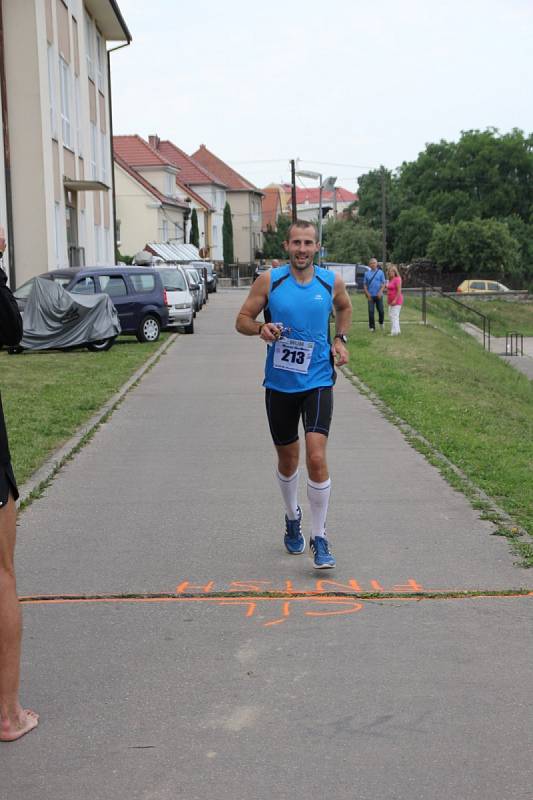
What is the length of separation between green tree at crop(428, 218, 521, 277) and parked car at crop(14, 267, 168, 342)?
55.8 meters

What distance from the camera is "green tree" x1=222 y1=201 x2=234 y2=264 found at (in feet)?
348

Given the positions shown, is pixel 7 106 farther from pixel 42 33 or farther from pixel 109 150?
pixel 109 150

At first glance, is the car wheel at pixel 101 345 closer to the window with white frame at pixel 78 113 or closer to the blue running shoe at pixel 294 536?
the window with white frame at pixel 78 113

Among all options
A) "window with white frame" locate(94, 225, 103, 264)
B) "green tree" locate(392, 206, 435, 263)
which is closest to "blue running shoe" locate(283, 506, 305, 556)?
"window with white frame" locate(94, 225, 103, 264)

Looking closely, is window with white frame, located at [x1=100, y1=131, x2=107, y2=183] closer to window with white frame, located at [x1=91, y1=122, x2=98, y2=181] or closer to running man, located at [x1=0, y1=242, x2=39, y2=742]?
window with white frame, located at [x1=91, y1=122, x2=98, y2=181]

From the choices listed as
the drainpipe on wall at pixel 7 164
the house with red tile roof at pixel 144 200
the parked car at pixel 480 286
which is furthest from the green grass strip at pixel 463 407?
the house with red tile roof at pixel 144 200

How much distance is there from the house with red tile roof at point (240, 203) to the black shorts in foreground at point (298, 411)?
10756 cm

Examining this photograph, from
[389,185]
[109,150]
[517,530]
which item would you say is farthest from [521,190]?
[517,530]

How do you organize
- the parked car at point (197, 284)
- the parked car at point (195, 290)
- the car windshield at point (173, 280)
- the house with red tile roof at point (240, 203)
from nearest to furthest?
the car windshield at point (173, 280), the parked car at point (195, 290), the parked car at point (197, 284), the house with red tile roof at point (240, 203)

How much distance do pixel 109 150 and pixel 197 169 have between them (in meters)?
60.9

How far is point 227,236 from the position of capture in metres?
106

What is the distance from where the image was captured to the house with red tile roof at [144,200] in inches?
2940

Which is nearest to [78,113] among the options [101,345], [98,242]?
[98,242]

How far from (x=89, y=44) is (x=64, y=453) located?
1268 inches
